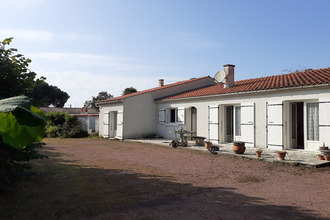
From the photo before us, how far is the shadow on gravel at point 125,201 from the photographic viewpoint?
393 cm

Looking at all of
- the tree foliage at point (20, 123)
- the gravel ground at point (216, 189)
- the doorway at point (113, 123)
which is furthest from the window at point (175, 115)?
the tree foliage at point (20, 123)

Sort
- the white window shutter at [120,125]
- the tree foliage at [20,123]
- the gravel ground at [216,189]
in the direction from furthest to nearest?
the white window shutter at [120,125] → the gravel ground at [216,189] → the tree foliage at [20,123]

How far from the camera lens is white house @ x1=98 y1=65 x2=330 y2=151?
9.87 meters

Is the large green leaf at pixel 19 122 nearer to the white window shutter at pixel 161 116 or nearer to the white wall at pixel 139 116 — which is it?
the white wall at pixel 139 116

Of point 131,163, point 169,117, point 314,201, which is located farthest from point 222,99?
point 314,201

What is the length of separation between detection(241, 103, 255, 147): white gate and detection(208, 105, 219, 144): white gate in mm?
1506

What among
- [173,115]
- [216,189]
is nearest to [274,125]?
[216,189]

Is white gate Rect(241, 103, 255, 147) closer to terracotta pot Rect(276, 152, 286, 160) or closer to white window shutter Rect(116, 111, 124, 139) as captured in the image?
terracotta pot Rect(276, 152, 286, 160)

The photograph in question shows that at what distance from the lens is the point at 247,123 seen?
38.3 feet

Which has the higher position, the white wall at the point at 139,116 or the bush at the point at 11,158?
the white wall at the point at 139,116

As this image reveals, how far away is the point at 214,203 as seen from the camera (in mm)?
4516

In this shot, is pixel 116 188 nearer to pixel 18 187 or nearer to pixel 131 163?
pixel 18 187

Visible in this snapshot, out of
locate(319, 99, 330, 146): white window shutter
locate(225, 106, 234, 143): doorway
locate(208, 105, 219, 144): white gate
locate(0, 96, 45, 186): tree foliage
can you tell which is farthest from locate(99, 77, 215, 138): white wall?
locate(0, 96, 45, 186): tree foliage

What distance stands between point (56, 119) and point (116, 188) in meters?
16.7
